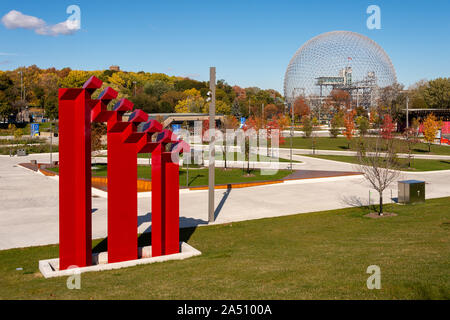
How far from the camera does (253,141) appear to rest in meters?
54.2

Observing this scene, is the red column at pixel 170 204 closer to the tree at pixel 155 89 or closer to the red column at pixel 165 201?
the red column at pixel 165 201

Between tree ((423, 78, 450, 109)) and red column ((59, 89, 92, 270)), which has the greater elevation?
tree ((423, 78, 450, 109))

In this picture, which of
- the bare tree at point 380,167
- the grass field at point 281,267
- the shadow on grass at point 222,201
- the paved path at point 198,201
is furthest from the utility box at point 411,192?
the shadow on grass at point 222,201

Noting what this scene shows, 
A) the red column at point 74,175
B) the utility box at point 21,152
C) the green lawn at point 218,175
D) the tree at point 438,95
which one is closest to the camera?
the red column at point 74,175

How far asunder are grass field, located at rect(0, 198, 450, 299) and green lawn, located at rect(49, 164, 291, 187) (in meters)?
10.7

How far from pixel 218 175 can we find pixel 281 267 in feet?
66.1

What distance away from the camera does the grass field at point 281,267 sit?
7910mm

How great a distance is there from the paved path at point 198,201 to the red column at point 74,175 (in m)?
4.37

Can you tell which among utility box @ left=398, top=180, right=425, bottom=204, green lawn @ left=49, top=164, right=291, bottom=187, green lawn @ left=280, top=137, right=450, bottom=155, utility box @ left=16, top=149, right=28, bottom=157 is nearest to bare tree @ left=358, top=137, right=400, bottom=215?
utility box @ left=398, top=180, right=425, bottom=204

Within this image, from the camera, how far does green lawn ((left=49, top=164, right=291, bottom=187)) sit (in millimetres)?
27250

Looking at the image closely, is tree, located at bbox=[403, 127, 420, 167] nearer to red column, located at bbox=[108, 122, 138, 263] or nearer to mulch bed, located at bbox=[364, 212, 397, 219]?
mulch bed, located at bbox=[364, 212, 397, 219]

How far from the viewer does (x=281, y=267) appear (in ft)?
32.5
